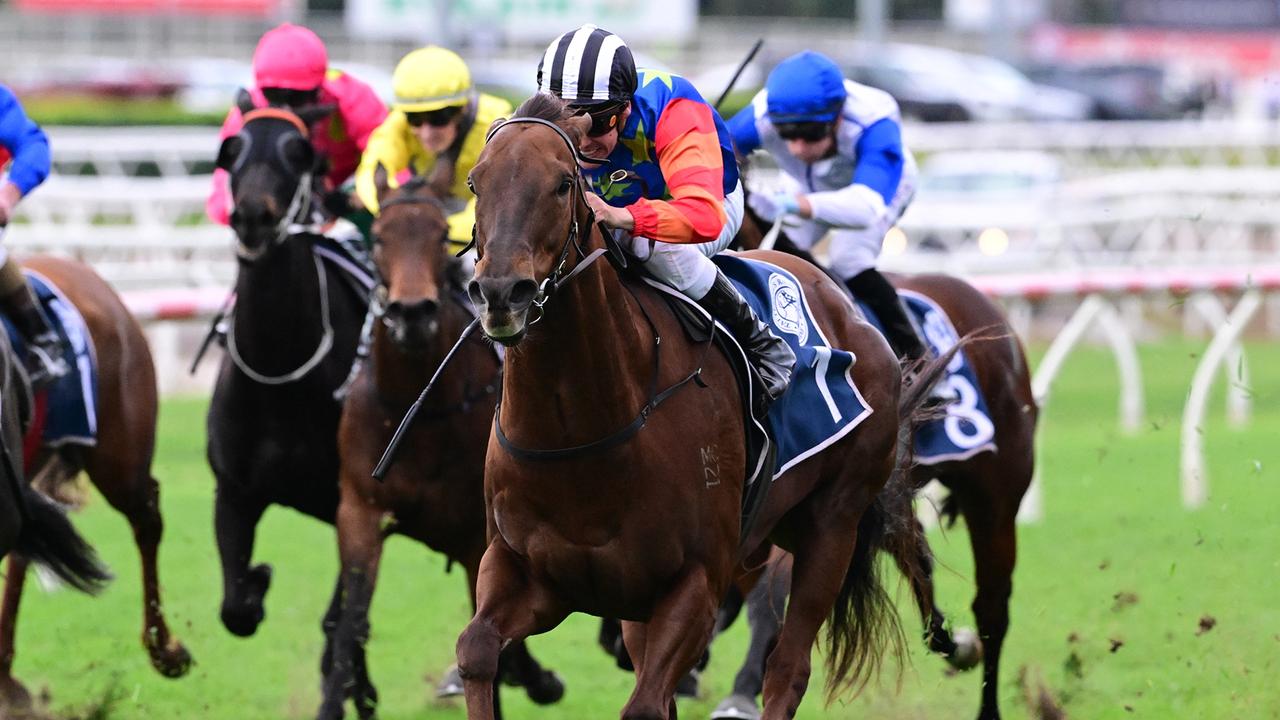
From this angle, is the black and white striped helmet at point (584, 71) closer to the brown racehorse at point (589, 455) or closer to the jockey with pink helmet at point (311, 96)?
the brown racehorse at point (589, 455)

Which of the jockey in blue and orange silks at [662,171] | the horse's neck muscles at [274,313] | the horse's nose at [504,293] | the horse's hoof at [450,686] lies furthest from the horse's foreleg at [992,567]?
the horse's nose at [504,293]

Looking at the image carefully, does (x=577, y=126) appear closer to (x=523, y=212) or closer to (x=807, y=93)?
(x=523, y=212)

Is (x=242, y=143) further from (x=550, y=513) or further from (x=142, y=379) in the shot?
(x=550, y=513)

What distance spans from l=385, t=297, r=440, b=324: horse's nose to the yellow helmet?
2.75ft

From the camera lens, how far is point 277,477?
6.30m

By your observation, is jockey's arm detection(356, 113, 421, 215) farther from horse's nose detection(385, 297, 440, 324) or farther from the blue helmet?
the blue helmet

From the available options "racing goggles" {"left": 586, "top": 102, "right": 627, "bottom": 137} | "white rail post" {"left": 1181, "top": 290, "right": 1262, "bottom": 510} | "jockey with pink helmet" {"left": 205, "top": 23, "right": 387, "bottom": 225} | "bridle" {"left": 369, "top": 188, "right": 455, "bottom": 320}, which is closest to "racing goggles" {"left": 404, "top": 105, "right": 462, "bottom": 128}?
"jockey with pink helmet" {"left": 205, "top": 23, "right": 387, "bottom": 225}

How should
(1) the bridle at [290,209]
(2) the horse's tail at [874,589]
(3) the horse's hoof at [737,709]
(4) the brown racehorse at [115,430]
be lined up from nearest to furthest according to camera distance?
(2) the horse's tail at [874,589], (3) the horse's hoof at [737,709], (1) the bridle at [290,209], (4) the brown racehorse at [115,430]

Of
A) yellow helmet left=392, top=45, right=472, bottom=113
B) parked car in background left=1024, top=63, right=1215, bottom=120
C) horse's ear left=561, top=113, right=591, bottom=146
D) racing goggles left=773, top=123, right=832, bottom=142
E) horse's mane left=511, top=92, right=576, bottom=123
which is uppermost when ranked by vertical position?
horse's mane left=511, top=92, right=576, bottom=123

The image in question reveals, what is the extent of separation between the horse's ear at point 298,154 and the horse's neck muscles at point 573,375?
2.19 meters

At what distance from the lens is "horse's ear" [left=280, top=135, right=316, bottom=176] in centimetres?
Result: 613

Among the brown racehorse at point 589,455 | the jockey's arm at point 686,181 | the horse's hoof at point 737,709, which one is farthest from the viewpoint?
the horse's hoof at point 737,709

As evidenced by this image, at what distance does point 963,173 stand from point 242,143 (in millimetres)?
15108

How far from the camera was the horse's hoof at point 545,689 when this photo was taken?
6227 mm
